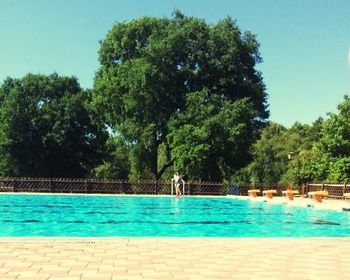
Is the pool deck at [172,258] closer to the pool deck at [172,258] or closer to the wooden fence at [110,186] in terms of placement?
the pool deck at [172,258]

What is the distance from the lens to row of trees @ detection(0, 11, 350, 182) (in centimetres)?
3988

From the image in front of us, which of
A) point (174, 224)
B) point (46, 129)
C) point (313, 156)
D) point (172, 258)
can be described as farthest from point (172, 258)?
point (46, 129)

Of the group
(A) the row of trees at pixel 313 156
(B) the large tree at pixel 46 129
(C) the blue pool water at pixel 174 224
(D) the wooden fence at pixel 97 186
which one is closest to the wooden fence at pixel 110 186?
(D) the wooden fence at pixel 97 186

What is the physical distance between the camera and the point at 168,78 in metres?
42.4

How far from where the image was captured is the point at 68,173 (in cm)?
4994

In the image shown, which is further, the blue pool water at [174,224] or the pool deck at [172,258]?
the blue pool water at [174,224]

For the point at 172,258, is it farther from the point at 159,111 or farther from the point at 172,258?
the point at 159,111

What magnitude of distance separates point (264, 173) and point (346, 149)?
25.6 m

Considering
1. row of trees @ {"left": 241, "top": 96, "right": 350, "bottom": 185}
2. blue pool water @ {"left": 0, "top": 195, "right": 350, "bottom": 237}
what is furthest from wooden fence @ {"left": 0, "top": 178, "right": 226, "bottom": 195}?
blue pool water @ {"left": 0, "top": 195, "right": 350, "bottom": 237}

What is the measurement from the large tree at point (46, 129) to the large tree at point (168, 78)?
20.7ft

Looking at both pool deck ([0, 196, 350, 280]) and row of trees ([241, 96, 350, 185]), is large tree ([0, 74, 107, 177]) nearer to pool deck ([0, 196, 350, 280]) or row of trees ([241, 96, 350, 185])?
row of trees ([241, 96, 350, 185])

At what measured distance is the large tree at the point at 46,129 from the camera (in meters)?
48.4

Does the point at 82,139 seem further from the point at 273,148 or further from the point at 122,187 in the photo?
the point at 273,148

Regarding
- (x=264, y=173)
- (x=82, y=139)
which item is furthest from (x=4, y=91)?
(x=264, y=173)
